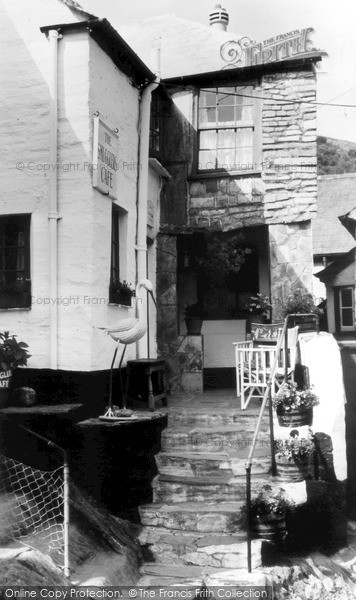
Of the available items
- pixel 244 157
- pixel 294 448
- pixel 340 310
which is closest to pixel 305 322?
pixel 294 448

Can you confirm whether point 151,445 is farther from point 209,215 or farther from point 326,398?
point 209,215

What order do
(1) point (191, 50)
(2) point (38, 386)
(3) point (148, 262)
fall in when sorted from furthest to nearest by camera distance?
(1) point (191, 50) → (3) point (148, 262) → (2) point (38, 386)

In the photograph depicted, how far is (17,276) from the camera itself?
766 centimetres

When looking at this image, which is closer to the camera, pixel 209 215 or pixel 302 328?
pixel 302 328

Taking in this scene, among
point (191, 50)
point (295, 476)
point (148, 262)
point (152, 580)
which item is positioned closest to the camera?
point (152, 580)

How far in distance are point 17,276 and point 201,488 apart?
3.35m

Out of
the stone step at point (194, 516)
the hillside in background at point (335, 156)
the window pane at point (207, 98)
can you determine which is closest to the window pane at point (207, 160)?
the window pane at point (207, 98)

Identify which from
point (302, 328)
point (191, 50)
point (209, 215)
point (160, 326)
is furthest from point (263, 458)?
point (191, 50)

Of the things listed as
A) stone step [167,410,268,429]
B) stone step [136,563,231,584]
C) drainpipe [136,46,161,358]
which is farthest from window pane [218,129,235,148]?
stone step [136,563,231,584]

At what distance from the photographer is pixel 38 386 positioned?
289 inches

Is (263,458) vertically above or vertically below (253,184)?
below

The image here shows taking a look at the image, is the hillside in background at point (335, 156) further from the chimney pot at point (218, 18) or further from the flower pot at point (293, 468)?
the flower pot at point (293, 468)

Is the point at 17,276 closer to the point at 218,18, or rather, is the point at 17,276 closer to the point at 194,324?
the point at 194,324

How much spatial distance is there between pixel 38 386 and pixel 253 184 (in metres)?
5.02
